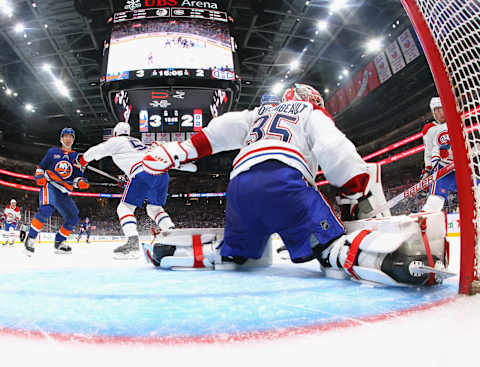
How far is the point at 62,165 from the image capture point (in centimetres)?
356

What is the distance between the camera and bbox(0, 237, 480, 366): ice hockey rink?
0.53 m

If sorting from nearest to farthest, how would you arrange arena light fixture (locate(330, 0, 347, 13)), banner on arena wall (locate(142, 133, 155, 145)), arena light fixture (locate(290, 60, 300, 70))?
banner on arena wall (locate(142, 133, 155, 145))
arena light fixture (locate(330, 0, 347, 13))
arena light fixture (locate(290, 60, 300, 70))

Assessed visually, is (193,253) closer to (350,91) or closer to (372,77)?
(372,77)

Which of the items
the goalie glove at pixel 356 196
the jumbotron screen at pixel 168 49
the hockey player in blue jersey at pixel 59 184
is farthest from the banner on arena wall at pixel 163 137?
the goalie glove at pixel 356 196

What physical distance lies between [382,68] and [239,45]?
5009mm

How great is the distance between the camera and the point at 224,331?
0.65 m

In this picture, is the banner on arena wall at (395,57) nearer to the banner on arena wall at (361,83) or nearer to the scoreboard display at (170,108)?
the banner on arena wall at (361,83)

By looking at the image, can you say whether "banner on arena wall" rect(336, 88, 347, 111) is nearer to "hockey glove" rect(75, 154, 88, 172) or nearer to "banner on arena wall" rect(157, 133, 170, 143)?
"banner on arena wall" rect(157, 133, 170, 143)

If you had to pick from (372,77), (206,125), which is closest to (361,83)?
(372,77)

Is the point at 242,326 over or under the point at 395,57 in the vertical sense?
under

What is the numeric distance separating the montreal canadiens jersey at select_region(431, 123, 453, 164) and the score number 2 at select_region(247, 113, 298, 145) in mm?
2364

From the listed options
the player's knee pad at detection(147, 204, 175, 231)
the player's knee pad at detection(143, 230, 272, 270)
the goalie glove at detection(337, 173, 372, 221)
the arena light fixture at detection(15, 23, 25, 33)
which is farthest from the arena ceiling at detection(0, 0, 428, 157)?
the goalie glove at detection(337, 173, 372, 221)

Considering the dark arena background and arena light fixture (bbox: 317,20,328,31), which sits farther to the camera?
arena light fixture (bbox: 317,20,328,31)

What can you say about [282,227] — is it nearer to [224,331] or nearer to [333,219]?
[333,219]
